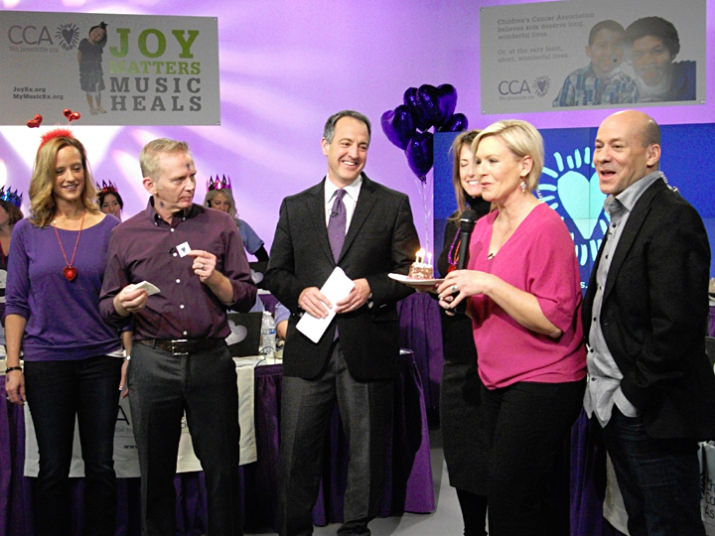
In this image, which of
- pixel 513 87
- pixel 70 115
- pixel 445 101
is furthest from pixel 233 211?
pixel 70 115

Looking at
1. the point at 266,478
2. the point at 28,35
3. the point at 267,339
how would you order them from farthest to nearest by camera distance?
the point at 28,35, the point at 267,339, the point at 266,478

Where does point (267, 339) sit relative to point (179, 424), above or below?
above

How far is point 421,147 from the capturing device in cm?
640

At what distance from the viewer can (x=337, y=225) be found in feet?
10.1

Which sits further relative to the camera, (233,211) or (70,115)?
(233,211)

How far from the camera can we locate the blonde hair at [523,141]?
86.4 inches

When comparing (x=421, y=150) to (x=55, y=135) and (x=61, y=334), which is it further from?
(x=61, y=334)

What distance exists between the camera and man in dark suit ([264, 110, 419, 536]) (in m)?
2.99

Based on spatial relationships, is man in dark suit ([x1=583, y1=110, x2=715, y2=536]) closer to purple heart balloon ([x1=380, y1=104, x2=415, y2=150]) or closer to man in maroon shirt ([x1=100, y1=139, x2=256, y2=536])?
man in maroon shirt ([x1=100, y1=139, x2=256, y2=536])

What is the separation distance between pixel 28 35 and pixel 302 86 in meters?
2.44

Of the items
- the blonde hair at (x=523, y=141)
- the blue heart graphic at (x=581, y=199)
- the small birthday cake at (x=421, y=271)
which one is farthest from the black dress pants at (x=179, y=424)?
the blue heart graphic at (x=581, y=199)

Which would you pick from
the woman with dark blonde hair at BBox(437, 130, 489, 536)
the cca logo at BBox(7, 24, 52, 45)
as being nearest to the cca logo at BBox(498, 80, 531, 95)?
the cca logo at BBox(7, 24, 52, 45)

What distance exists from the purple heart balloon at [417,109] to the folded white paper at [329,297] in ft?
11.8

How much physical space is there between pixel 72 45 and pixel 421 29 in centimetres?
319
